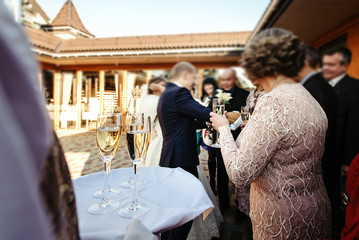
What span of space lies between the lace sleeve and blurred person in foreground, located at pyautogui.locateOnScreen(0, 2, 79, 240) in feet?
3.33

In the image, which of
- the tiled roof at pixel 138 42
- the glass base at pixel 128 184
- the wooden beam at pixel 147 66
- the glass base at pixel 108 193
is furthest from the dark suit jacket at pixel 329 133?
the wooden beam at pixel 147 66

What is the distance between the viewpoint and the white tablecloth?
0.78 metres

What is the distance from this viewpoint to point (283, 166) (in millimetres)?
1158

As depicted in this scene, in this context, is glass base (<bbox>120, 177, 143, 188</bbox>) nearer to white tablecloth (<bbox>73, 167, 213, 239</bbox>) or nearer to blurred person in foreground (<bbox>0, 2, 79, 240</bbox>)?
white tablecloth (<bbox>73, 167, 213, 239</bbox>)

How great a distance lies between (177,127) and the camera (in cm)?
217

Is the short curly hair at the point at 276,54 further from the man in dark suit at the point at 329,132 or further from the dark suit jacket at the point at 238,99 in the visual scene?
the dark suit jacket at the point at 238,99

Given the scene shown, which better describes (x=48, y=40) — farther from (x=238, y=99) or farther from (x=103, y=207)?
(x=103, y=207)

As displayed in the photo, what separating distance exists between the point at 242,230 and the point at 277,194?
165 cm

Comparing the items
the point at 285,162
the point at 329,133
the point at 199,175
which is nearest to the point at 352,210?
the point at 285,162

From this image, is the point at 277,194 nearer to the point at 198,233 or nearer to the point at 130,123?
the point at 130,123

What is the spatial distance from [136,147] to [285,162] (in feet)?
2.57

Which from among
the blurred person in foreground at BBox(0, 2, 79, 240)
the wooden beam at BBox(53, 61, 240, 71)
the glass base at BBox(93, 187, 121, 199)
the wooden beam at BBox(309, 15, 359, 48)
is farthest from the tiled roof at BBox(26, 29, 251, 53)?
the blurred person in foreground at BBox(0, 2, 79, 240)

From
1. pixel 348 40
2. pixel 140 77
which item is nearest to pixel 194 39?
pixel 140 77

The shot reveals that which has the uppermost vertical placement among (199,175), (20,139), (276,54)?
(276,54)
